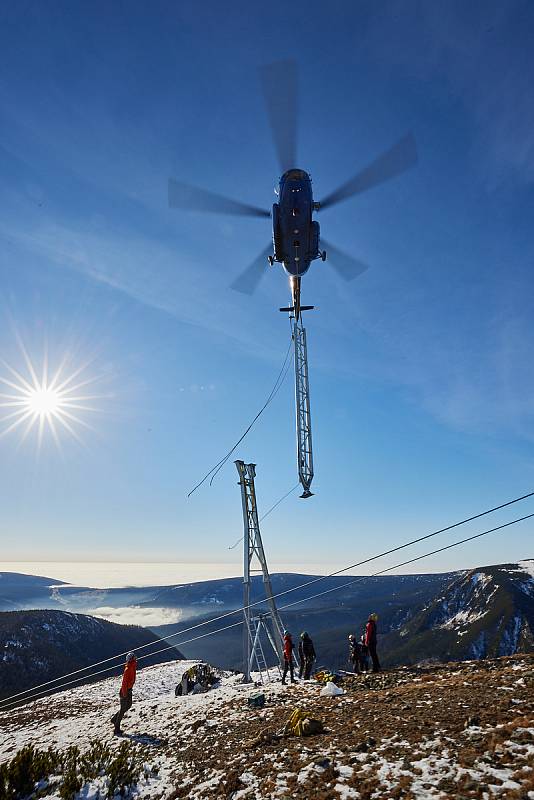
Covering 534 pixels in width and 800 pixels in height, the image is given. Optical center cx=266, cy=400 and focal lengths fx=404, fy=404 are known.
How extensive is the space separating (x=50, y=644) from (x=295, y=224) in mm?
113062

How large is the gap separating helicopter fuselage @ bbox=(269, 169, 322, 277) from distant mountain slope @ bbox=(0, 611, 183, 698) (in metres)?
58.1

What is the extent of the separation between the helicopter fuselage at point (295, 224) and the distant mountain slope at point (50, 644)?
191 ft

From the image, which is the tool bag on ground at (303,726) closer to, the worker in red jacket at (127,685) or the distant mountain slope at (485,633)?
the worker in red jacket at (127,685)

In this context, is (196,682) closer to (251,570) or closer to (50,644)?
(251,570)

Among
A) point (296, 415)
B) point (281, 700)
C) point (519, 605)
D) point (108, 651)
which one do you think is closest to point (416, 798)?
point (281, 700)

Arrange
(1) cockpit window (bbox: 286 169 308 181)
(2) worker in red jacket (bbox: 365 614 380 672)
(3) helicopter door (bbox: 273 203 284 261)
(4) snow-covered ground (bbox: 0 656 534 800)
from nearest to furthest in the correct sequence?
(4) snow-covered ground (bbox: 0 656 534 800), (2) worker in red jacket (bbox: 365 614 380 672), (1) cockpit window (bbox: 286 169 308 181), (3) helicopter door (bbox: 273 203 284 261)

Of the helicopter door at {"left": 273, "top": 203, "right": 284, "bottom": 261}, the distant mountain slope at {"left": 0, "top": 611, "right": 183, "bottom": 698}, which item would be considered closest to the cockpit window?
the helicopter door at {"left": 273, "top": 203, "right": 284, "bottom": 261}

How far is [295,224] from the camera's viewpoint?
20547 millimetres

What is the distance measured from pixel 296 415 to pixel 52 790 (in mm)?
17189

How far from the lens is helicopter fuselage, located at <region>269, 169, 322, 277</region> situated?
20.0 m

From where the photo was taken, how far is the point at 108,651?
116812mm

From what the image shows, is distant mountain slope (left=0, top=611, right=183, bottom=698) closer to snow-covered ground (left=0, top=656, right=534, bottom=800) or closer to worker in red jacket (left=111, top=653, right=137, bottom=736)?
worker in red jacket (left=111, top=653, right=137, bottom=736)

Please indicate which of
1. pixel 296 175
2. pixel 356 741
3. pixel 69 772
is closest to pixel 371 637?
pixel 356 741

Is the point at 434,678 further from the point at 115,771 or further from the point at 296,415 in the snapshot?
the point at 296,415
